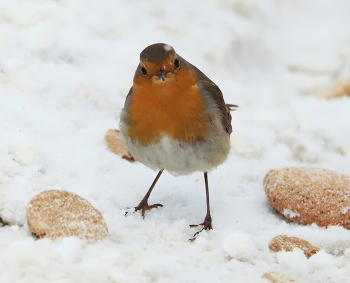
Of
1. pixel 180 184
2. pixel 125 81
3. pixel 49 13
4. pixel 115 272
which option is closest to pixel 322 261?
pixel 115 272

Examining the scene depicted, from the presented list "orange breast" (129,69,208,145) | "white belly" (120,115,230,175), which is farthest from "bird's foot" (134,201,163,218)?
"orange breast" (129,69,208,145)

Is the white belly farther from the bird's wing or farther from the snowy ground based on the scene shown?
the snowy ground

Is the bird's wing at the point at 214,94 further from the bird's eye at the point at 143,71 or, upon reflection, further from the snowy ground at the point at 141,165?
the snowy ground at the point at 141,165

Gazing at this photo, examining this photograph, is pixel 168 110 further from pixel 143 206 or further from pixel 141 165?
pixel 141 165

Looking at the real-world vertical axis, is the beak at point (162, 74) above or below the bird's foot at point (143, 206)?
above

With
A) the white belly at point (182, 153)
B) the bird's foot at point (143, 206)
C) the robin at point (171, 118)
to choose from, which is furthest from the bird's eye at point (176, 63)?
the bird's foot at point (143, 206)
